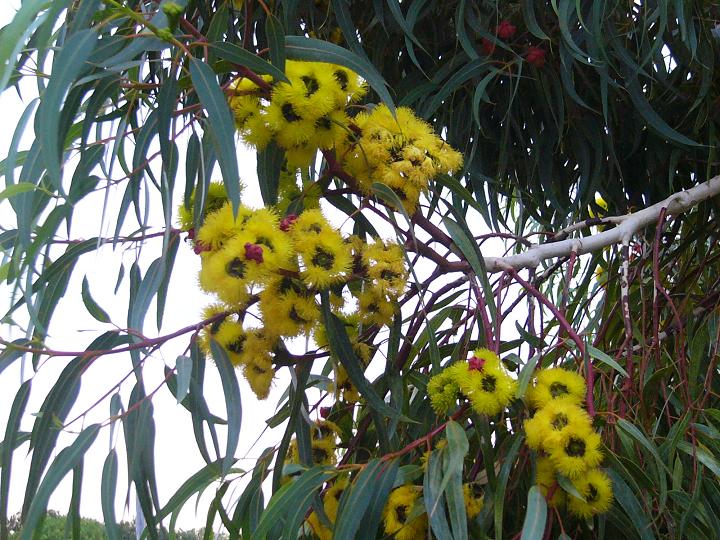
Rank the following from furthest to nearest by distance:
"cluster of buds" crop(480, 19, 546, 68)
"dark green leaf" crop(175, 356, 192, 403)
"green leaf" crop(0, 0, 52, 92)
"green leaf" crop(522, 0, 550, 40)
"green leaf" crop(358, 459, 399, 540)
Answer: "cluster of buds" crop(480, 19, 546, 68) < "green leaf" crop(522, 0, 550, 40) < "green leaf" crop(358, 459, 399, 540) < "dark green leaf" crop(175, 356, 192, 403) < "green leaf" crop(0, 0, 52, 92)

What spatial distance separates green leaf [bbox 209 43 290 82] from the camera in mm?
751

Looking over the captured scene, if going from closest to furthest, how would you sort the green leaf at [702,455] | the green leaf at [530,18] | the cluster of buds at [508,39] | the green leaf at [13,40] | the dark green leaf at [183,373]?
the green leaf at [13,40] < the dark green leaf at [183,373] < the green leaf at [702,455] < the green leaf at [530,18] < the cluster of buds at [508,39]

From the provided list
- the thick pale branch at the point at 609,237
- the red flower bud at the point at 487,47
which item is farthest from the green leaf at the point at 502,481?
the red flower bud at the point at 487,47

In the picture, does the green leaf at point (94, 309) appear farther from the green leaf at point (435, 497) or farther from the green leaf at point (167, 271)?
the green leaf at point (435, 497)

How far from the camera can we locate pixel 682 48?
4.45ft

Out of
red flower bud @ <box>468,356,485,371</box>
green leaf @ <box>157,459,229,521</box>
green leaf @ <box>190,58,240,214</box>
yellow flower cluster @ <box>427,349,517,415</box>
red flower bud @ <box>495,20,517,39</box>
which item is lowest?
green leaf @ <box>157,459,229,521</box>

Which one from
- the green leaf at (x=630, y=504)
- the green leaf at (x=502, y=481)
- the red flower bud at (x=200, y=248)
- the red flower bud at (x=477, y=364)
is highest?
the red flower bud at (x=200, y=248)

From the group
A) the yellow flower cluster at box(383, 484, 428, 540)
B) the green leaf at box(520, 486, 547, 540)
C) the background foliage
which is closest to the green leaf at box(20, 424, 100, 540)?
the background foliage

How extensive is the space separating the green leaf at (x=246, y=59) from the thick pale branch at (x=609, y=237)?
0.34 m

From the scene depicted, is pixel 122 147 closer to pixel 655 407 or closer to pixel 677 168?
pixel 655 407

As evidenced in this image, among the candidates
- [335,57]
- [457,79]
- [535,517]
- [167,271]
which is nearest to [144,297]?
[167,271]

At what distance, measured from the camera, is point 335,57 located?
31.4 inches

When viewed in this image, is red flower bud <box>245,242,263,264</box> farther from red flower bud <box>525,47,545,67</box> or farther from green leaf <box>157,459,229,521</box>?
red flower bud <box>525,47,545,67</box>

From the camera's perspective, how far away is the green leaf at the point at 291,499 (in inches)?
33.8
